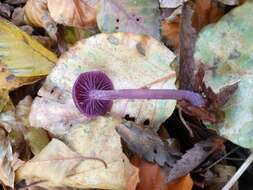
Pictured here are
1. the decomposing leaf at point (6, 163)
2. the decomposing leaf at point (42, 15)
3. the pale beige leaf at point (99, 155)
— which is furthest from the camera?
the decomposing leaf at point (42, 15)

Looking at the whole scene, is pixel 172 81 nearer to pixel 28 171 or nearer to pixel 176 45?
pixel 176 45

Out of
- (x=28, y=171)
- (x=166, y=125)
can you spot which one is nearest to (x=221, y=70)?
(x=166, y=125)

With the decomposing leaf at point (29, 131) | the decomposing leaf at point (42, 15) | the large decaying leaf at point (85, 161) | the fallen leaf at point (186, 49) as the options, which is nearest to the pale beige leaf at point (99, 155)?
the large decaying leaf at point (85, 161)

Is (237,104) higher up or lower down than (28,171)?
higher up

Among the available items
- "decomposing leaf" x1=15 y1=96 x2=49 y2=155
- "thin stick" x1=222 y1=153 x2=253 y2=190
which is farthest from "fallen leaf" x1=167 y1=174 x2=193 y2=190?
"decomposing leaf" x1=15 y1=96 x2=49 y2=155

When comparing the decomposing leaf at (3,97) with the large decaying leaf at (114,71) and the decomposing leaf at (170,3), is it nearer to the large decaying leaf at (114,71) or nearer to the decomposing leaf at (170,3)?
the large decaying leaf at (114,71)

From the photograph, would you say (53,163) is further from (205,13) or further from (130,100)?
(205,13)
